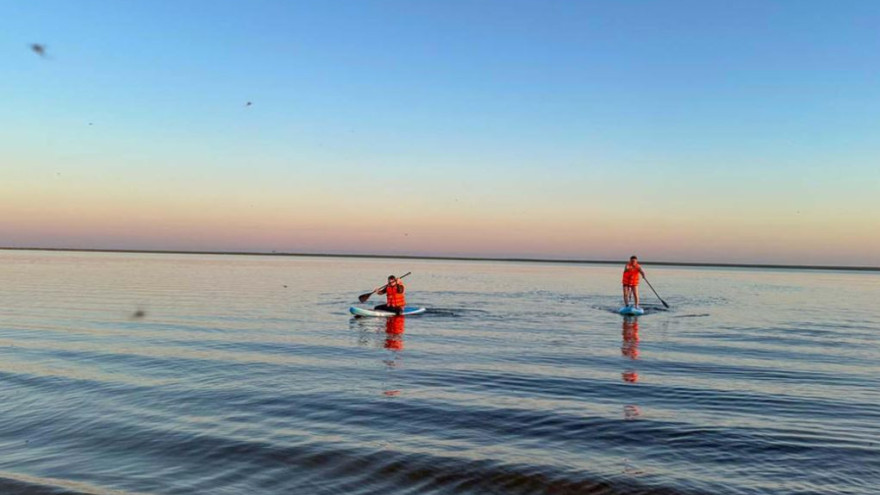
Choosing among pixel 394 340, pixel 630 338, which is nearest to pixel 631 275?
pixel 630 338

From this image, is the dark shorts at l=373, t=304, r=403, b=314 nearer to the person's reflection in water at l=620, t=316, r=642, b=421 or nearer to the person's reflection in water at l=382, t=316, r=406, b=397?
the person's reflection in water at l=382, t=316, r=406, b=397

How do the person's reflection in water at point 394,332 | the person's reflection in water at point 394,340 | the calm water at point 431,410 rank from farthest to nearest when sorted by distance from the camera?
the person's reflection in water at point 394,332
the person's reflection in water at point 394,340
the calm water at point 431,410

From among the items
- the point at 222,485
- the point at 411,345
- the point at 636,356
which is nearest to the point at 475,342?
the point at 411,345

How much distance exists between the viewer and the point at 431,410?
40.5ft

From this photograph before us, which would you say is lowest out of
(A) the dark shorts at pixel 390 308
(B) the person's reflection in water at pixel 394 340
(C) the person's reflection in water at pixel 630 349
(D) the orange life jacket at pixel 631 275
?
(B) the person's reflection in water at pixel 394 340

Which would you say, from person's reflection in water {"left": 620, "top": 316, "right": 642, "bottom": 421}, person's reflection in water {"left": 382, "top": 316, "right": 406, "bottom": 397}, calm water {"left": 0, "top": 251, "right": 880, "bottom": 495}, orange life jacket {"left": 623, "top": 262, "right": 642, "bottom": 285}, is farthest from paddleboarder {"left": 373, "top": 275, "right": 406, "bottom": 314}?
orange life jacket {"left": 623, "top": 262, "right": 642, "bottom": 285}

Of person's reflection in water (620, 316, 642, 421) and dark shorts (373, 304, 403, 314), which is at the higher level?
dark shorts (373, 304, 403, 314)

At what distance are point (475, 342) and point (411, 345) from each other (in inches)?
→ 89.6

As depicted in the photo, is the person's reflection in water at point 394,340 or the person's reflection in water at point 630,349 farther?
the person's reflection in water at point 394,340

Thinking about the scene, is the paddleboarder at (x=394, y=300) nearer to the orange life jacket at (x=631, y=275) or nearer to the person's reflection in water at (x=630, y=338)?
the person's reflection in water at (x=630, y=338)

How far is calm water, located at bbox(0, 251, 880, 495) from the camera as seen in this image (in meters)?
8.68

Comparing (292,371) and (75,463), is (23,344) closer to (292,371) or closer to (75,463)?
(292,371)

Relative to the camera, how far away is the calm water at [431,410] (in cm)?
868

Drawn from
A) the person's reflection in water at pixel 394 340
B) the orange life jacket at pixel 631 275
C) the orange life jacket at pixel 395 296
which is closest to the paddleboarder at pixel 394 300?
the orange life jacket at pixel 395 296
